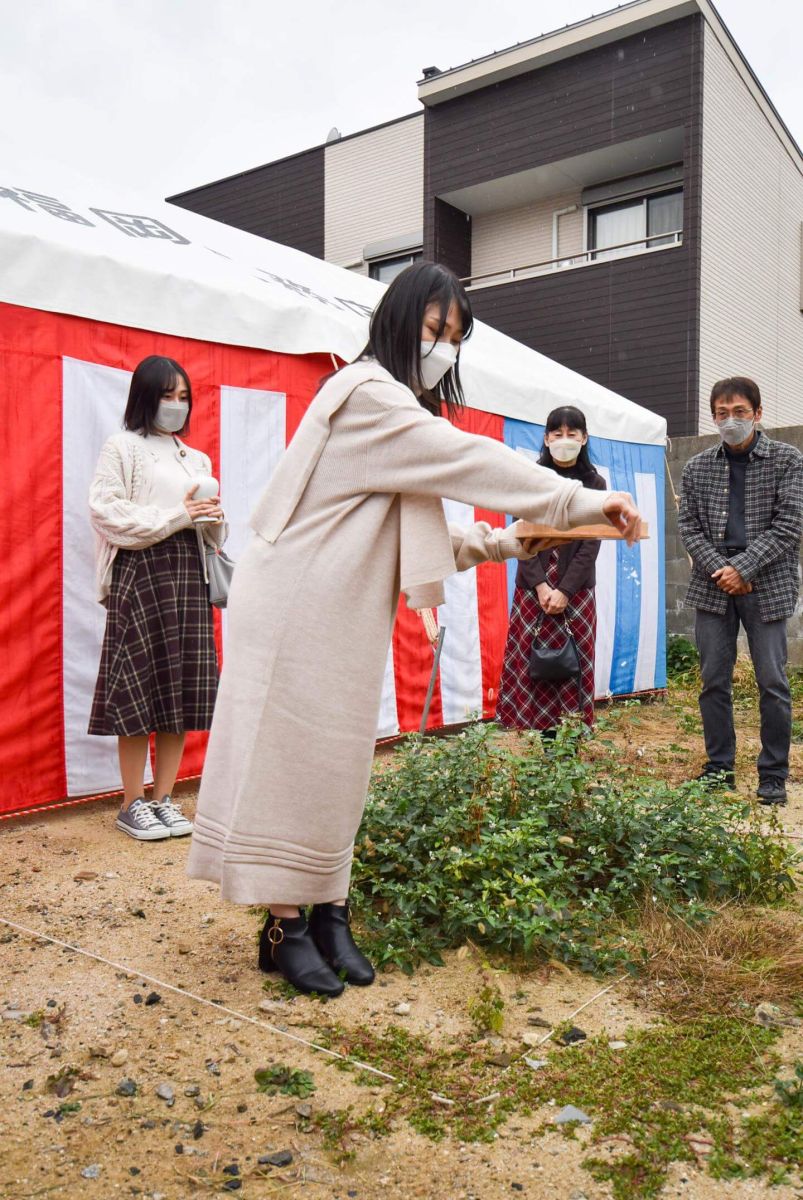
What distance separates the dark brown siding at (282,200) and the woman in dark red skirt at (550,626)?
10387 millimetres

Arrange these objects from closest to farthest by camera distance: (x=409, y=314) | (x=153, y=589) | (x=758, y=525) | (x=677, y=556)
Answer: (x=409, y=314) → (x=153, y=589) → (x=758, y=525) → (x=677, y=556)

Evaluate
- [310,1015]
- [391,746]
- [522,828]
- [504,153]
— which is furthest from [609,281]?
[310,1015]

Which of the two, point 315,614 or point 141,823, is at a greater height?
point 315,614

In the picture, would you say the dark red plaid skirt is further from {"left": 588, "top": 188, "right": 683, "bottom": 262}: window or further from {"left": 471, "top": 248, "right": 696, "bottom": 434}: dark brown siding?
{"left": 588, "top": 188, "right": 683, "bottom": 262}: window

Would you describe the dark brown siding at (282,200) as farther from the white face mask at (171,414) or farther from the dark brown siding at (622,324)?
the white face mask at (171,414)

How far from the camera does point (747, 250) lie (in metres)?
11.7

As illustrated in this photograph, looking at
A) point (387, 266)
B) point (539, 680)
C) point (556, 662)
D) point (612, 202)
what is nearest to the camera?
point (556, 662)

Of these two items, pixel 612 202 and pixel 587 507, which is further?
pixel 612 202

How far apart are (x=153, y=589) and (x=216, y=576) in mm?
250

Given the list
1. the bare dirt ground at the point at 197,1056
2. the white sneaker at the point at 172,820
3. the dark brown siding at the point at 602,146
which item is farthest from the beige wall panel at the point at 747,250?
the bare dirt ground at the point at 197,1056

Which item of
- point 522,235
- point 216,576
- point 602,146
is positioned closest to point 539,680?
point 216,576

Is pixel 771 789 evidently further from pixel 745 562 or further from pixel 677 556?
pixel 677 556

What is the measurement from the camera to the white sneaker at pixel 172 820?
12.0ft

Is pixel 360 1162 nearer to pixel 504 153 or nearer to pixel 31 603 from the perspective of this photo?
pixel 31 603
